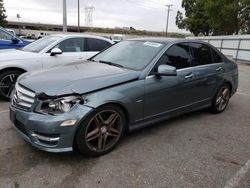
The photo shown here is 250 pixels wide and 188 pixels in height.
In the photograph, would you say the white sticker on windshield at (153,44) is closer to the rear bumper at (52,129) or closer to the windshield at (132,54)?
the windshield at (132,54)

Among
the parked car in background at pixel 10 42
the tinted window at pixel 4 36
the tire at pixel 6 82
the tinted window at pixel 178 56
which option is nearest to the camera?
the tinted window at pixel 178 56

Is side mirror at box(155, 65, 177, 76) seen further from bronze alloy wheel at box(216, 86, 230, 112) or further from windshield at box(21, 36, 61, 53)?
windshield at box(21, 36, 61, 53)

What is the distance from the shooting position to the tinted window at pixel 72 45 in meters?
6.12

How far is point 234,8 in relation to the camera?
78.0 feet

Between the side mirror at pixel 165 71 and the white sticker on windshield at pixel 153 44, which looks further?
the white sticker on windshield at pixel 153 44

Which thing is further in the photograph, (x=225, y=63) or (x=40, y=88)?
(x=225, y=63)

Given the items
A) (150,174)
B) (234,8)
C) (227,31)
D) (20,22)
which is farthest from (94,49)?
(20,22)

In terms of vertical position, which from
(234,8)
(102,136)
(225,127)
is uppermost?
(234,8)

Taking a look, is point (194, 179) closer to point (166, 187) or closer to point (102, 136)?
point (166, 187)

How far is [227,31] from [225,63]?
25.9m

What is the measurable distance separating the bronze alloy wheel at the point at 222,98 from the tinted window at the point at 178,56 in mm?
1307

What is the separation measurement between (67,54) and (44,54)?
59 centimetres

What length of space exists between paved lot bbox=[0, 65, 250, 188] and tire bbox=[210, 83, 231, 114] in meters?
0.88

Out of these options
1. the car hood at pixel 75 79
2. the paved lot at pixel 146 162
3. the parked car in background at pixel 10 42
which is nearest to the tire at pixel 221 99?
the paved lot at pixel 146 162
